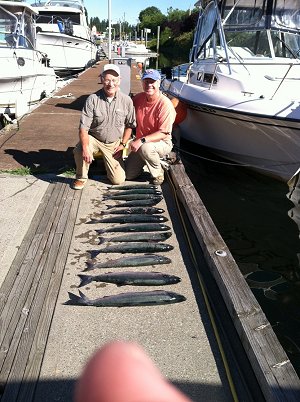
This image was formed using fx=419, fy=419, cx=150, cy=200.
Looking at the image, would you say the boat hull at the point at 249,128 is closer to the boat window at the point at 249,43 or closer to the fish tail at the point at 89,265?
the boat window at the point at 249,43

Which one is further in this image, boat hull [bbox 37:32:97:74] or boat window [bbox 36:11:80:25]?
boat window [bbox 36:11:80:25]

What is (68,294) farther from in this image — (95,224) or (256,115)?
(256,115)

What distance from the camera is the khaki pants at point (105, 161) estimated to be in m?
5.07

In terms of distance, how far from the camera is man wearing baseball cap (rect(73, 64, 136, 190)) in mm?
4895

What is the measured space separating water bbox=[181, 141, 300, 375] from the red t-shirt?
169 cm

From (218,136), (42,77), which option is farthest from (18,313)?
(42,77)

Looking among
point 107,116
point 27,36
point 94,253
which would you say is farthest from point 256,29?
point 27,36

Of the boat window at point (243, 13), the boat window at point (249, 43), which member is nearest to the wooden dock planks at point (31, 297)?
the boat window at point (249, 43)

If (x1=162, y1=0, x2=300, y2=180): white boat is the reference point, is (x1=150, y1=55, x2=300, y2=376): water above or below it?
below

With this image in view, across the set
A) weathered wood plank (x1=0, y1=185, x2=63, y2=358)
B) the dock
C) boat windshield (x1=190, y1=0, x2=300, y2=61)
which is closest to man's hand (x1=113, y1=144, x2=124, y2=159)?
the dock

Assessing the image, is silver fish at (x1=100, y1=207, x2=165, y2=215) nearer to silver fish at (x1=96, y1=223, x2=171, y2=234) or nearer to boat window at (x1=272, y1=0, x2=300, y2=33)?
silver fish at (x1=96, y1=223, x2=171, y2=234)

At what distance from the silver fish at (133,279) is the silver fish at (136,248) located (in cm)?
41

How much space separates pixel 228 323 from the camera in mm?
2869

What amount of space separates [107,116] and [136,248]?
1.97m
